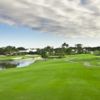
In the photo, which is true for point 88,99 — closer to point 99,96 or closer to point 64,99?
point 99,96

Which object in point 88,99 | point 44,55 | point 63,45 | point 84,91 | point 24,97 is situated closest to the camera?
point 88,99

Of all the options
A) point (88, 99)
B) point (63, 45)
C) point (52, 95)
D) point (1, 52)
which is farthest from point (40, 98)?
point (1, 52)

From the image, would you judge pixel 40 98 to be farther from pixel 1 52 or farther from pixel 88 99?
pixel 1 52

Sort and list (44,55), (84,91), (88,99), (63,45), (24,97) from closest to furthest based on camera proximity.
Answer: (88,99)
(24,97)
(84,91)
(44,55)
(63,45)

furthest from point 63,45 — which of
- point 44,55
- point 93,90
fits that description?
point 93,90

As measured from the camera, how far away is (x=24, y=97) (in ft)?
34.2

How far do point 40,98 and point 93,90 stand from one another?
585cm

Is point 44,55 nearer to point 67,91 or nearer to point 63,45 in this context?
point 67,91

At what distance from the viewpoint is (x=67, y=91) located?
11.4 metres

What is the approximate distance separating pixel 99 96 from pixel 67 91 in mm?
3133

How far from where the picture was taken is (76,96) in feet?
33.4

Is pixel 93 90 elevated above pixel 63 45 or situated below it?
below

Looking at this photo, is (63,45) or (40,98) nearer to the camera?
(40,98)

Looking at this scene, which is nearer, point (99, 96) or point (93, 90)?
point (99, 96)
